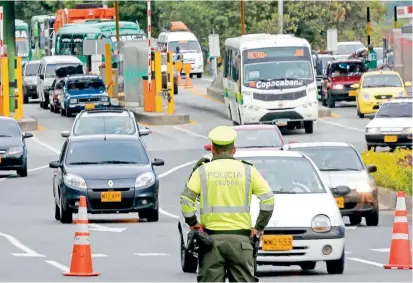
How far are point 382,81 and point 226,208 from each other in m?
42.1

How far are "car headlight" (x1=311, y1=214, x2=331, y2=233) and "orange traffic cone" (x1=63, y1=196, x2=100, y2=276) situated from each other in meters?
2.35

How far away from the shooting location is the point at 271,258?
1662 centimetres

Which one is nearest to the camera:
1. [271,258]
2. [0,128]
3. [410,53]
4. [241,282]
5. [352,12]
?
[241,282]

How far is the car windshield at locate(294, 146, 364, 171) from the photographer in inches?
1003

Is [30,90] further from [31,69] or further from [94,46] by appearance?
[94,46]

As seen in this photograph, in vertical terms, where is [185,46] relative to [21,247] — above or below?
below

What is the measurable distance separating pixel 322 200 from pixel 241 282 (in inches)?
219

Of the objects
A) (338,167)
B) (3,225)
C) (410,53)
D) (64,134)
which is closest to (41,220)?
(3,225)

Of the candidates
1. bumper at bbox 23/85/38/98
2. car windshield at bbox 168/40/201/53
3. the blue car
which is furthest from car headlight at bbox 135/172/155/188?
car windshield at bbox 168/40/201/53

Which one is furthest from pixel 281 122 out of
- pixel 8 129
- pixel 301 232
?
pixel 301 232

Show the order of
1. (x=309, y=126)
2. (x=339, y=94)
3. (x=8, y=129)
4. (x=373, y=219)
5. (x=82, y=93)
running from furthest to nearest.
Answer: (x=339, y=94) → (x=82, y=93) → (x=309, y=126) → (x=8, y=129) → (x=373, y=219)

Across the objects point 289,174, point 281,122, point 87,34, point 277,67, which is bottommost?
point 281,122

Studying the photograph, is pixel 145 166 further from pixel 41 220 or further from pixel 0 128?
pixel 0 128

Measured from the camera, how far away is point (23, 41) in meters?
95.3
